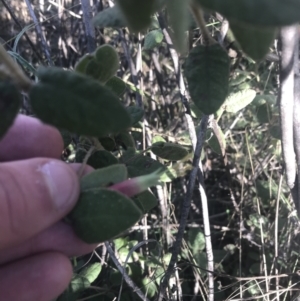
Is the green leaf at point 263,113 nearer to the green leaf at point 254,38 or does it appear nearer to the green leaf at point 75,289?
the green leaf at point 75,289

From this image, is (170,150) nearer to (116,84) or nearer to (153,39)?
(116,84)

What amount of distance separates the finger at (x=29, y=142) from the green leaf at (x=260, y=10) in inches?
17.2

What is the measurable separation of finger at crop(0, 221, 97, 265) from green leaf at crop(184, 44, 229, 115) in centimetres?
31

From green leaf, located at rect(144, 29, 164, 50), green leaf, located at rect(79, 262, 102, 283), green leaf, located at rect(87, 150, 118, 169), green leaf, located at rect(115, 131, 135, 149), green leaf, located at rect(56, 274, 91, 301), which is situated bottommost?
green leaf, located at rect(79, 262, 102, 283)

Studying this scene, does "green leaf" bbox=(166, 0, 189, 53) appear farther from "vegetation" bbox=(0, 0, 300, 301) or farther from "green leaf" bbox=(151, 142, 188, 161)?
"green leaf" bbox=(151, 142, 188, 161)

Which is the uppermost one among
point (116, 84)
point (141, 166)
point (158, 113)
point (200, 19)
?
point (200, 19)

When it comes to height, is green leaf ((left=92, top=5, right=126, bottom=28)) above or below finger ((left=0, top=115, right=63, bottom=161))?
above

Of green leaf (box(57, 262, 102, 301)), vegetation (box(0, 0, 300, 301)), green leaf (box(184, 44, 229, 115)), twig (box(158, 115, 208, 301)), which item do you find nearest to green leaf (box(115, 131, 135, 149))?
vegetation (box(0, 0, 300, 301))

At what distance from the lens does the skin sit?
22.5 inches

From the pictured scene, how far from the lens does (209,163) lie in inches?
62.7

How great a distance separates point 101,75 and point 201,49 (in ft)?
0.39

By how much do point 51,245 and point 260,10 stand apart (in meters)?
0.51

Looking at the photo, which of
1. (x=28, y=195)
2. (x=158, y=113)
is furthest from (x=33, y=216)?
(x=158, y=113)

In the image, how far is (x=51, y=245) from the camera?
2.28 ft
